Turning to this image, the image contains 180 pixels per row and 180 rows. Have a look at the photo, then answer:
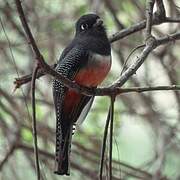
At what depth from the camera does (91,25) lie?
3.08 m

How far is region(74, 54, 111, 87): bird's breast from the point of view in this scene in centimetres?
274

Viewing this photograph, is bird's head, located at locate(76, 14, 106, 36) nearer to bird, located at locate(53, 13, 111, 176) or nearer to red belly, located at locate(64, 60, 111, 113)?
bird, located at locate(53, 13, 111, 176)

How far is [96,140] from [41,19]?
1.05 metres

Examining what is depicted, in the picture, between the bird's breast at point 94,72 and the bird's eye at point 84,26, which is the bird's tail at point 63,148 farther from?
the bird's eye at point 84,26

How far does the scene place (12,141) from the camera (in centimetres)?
347

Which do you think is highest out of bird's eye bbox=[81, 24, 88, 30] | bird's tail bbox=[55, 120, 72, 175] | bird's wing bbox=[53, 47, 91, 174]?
bird's eye bbox=[81, 24, 88, 30]

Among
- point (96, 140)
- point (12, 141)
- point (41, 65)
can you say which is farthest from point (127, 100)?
point (41, 65)

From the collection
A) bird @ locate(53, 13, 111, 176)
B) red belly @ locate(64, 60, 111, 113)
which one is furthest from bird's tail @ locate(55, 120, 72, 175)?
red belly @ locate(64, 60, 111, 113)

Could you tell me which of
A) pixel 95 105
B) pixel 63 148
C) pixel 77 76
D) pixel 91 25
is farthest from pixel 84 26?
pixel 95 105

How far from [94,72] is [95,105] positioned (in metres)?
1.69

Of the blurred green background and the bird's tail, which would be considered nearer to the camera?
the bird's tail

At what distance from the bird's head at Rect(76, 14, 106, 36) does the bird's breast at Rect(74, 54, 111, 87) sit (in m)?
0.29

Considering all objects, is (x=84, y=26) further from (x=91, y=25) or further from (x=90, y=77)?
(x=90, y=77)

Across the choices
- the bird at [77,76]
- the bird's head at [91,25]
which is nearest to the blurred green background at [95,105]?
the bird's head at [91,25]
